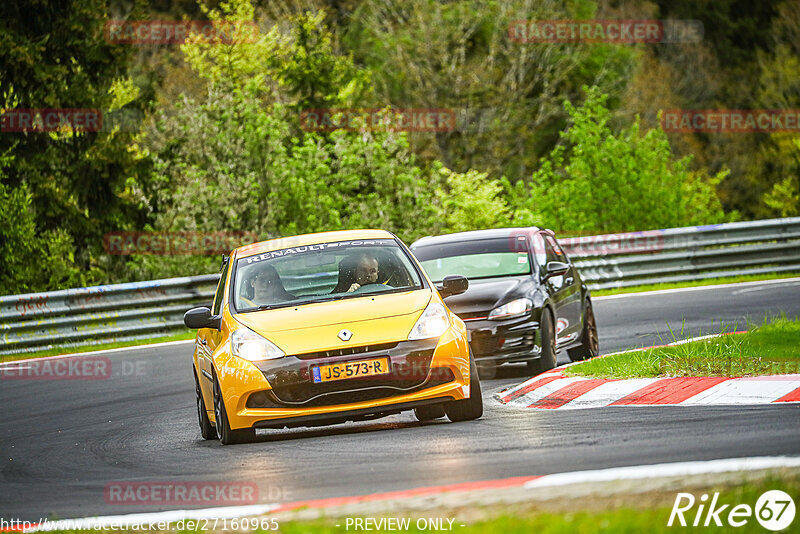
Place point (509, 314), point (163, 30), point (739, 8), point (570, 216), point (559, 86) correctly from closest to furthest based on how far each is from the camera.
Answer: point (509, 314), point (570, 216), point (559, 86), point (163, 30), point (739, 8)

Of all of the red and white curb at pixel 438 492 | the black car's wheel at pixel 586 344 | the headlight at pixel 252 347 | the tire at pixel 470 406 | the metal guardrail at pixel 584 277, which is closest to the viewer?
the red and white curb at pixel 438 492

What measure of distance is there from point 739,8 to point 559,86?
91.7ft

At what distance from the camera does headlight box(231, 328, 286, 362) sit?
9438mm

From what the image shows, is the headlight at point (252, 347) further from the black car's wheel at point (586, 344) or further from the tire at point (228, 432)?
the black car's wheel at point (586, 344)

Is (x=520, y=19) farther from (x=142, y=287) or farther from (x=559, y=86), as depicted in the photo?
(x=142, y=287)

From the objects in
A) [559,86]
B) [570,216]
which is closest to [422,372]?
[570,216]

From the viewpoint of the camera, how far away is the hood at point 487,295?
13258 millimetres

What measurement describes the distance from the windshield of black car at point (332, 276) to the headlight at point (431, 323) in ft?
1.76

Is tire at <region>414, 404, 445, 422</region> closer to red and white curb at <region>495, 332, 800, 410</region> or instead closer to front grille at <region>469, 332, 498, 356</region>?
red and white curb at <region>495, 332, 800, 410</region>

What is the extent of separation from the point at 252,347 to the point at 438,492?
3.47m

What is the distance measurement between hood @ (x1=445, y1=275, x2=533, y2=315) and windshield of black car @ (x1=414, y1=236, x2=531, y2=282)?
1.36 ft

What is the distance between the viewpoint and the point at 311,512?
6184mm

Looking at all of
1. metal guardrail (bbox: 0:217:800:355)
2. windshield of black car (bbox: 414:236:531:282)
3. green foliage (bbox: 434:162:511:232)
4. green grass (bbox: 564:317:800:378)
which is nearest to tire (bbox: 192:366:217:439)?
green grass (bbox: 564:317:800:378)

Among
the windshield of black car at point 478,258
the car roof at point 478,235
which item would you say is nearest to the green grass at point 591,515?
the windshield of black car at point 478,258
